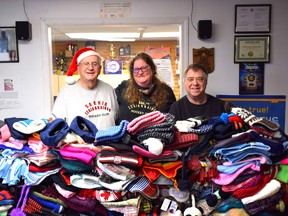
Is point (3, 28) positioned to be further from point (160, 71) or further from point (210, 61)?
point (210, 61)

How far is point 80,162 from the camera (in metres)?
0.87

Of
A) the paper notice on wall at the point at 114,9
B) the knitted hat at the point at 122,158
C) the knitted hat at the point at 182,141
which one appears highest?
the paper notice on wall at the point at 114,9

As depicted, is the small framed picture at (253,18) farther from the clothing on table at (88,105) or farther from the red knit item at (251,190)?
the red knit item at (251,190)

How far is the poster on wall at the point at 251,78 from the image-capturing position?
253 centimetres

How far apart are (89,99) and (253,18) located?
171 centimetres

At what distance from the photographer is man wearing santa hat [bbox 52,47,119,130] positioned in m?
1.67

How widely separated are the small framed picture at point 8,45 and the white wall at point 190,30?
45 millimetres

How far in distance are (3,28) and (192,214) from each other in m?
2.49

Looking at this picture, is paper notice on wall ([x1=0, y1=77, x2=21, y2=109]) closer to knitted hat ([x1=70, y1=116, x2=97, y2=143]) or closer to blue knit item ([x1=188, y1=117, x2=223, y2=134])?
knitted hat ([x1=70, y1=116, x2=97, y2=143])

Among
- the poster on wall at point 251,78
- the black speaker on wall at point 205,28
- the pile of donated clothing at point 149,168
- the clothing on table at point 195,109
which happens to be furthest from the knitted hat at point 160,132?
the poster on wall at point 251,78

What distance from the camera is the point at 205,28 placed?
2.46 metres

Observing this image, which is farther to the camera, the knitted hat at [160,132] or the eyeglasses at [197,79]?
the eyeglasses at [197,79]

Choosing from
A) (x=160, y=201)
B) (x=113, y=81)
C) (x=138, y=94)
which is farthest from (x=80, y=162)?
(x=113, y=81)

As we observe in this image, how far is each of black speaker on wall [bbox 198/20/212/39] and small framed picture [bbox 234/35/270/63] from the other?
0.27 metres
